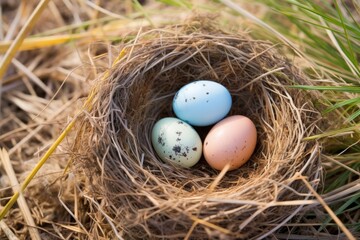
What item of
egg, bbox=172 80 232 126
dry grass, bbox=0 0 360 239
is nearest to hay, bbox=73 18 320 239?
dry grass, bbox=0 0 360 239

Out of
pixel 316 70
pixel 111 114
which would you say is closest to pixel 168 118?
pixel 111 114

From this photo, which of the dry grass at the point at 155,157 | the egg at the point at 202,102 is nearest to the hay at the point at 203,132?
the dry grass at the point at 155,157

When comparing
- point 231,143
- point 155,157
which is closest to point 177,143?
point 155,157

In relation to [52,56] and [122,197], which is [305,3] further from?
[52,56]

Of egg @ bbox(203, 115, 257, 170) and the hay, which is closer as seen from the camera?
the hay

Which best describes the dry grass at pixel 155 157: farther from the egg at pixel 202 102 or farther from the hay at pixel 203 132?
the egg at pixel 202 102

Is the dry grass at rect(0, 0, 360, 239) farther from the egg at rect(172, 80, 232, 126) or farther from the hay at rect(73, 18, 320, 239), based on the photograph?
the egg at rect(172, 80, 232, 126)
